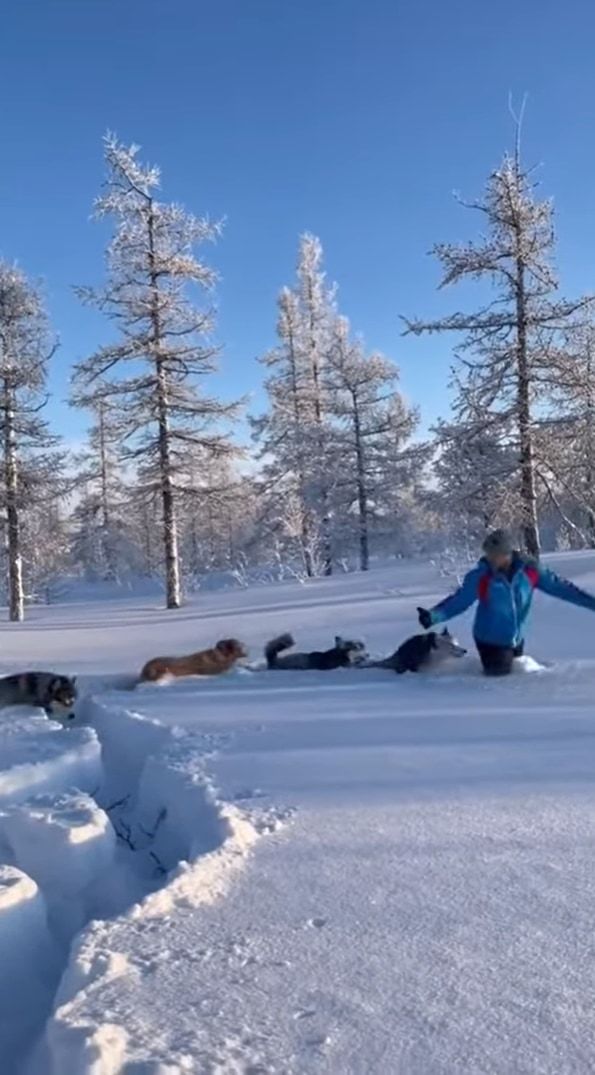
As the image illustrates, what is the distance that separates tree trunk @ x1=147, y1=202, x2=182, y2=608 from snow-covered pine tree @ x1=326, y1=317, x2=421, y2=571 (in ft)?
37.2

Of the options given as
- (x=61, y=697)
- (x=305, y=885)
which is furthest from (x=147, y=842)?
(x=61, y=697)

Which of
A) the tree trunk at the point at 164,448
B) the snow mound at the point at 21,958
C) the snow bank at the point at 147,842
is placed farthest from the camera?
the tree trunk at the point at 164,448

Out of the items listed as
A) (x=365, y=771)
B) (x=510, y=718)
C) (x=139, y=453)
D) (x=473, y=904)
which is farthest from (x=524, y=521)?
(x=473, y=904)

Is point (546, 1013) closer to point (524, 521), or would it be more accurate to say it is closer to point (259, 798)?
point (259, 798)

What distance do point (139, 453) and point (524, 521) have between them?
8.54 metres

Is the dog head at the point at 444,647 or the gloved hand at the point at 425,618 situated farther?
the dog head at the point at 444,647

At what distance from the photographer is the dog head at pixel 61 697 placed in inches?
259

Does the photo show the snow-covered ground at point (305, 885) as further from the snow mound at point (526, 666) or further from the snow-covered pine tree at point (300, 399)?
the snow-covered pine tree at point (300, 399)

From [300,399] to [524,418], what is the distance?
14.0m

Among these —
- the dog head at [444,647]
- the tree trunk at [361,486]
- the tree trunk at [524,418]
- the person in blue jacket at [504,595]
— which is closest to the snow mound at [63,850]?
the person in blue jacket at [504,595]

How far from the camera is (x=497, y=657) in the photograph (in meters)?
6.72

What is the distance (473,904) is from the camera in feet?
8.55

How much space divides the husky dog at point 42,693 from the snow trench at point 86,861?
3.83ft

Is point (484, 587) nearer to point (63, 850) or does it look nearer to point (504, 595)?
point (504, 595)
